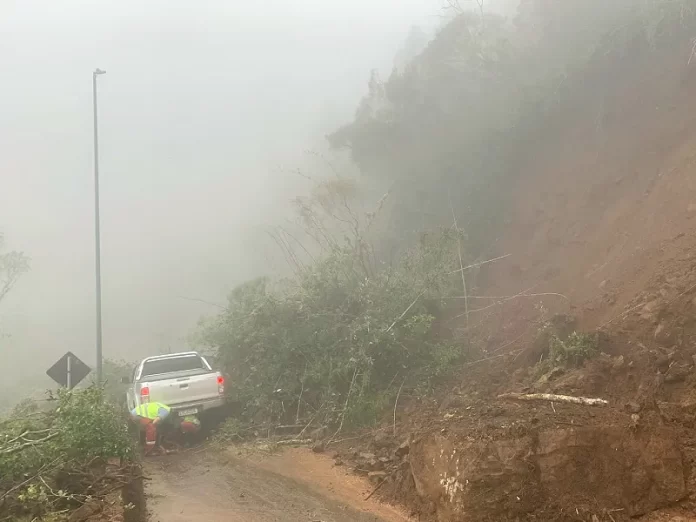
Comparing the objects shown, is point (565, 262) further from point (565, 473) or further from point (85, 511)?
point (85, 511)

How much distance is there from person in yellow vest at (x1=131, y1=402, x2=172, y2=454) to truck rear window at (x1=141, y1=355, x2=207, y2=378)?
5.50 ft

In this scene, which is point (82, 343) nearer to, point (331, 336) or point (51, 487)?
point (331, 336)

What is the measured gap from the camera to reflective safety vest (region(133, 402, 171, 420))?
975 cm

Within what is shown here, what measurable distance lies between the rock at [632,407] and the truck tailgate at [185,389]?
7244 mm

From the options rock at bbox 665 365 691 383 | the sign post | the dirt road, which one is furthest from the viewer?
the sign post

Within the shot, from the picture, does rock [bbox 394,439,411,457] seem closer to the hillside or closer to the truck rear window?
the hillside

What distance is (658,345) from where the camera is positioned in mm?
6840

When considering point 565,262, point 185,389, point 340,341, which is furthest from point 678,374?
point 185,389

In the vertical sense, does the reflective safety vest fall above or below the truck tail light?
below

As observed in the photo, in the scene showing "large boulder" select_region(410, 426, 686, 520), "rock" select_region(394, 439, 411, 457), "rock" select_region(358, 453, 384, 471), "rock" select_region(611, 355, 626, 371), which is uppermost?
"rock" select_region(611, 355, 626, 371)

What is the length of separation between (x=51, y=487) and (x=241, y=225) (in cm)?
4006

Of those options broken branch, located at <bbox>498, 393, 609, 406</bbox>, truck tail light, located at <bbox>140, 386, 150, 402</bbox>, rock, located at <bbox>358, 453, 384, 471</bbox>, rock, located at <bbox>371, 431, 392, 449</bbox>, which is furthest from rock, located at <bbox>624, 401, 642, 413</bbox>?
truck tail light, located at <bbox>140, 386, 150, 402</bbox>

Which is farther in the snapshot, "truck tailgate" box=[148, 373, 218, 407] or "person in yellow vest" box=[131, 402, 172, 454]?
"truck tailgate" box=[148, 373, 218, 407]

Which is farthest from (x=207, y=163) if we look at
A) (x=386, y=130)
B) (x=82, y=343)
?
(x=386, y=130)
